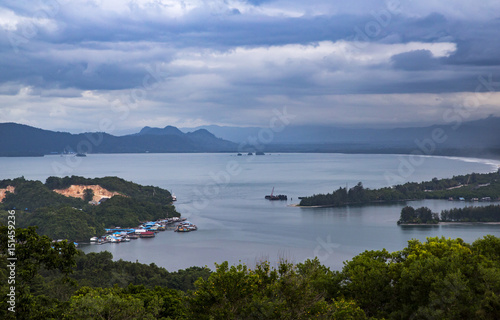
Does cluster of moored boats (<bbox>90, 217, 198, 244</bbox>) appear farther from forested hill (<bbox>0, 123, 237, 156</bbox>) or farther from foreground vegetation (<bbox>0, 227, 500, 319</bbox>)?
forested hill (<bbox>0, 123, 237, 156</bbox>)

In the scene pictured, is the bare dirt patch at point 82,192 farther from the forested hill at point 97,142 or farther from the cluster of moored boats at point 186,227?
the forested hill at point 97,142

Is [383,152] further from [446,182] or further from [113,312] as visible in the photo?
[113,312]

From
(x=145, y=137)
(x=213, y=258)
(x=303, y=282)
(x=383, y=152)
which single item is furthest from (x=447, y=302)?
(x=145, y=137)

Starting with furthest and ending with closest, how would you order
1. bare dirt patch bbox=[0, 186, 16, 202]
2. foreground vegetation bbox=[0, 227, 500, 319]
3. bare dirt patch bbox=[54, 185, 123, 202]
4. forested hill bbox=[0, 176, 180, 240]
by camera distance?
bare dirt patch bbox=[54, 185, 123, 202] < bare dirt patch bbox=[0, 186, 16, 202] < forested hill bbox=[0, 176, 180, 240] < foreground vegetation bbox=[0, 227, 500, 319]

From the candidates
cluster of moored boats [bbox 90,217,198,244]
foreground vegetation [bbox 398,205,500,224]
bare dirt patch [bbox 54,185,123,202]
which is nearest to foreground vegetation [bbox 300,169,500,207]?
foreground vegetation [bbox 398,205,500,224]

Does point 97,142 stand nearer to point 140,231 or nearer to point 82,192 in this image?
point 82,192

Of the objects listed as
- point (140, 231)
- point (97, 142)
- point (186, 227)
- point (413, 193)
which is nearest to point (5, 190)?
point (140, 231)

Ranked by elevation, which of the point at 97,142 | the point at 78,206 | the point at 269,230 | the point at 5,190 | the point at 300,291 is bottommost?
the point at 269,230
